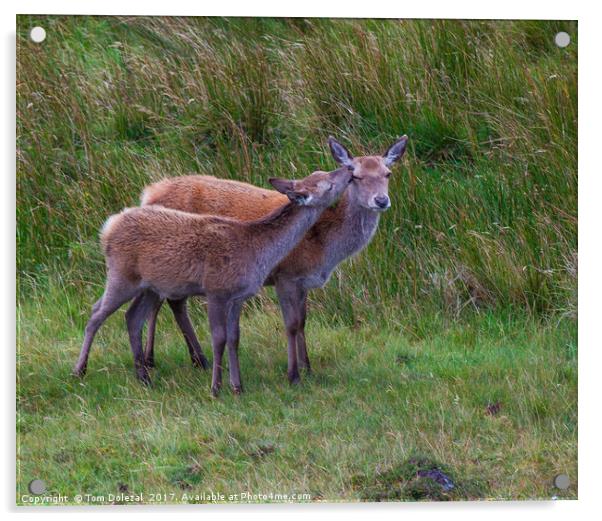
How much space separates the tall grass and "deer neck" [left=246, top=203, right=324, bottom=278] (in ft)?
2.49

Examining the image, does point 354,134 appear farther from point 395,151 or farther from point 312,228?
point 312,228

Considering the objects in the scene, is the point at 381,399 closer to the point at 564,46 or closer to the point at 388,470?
the point at 388,470

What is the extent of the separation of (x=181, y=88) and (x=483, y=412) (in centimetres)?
277

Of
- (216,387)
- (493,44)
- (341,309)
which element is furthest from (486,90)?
(216,387)

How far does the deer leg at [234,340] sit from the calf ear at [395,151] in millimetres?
1262

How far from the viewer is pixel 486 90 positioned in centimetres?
929

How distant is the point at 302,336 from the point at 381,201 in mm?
1003

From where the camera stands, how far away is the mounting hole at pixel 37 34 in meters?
8.49

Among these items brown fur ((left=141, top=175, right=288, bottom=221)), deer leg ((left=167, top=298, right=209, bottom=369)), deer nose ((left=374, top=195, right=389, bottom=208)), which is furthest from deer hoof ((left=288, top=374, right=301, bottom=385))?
deer nose ((left=374, top=195, right=389, bottom=208))

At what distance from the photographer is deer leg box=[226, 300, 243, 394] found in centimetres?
898

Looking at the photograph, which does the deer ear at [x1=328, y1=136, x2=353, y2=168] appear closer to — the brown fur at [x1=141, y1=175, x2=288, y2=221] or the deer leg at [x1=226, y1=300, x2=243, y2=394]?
the brown fur at [x1=141, y1=175, x2=288, y2=221]

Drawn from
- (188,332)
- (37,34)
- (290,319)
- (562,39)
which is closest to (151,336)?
(188,332)

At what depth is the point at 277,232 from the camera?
8906 mm

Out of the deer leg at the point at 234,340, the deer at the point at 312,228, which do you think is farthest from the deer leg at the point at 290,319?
the deer leg at the point at 234,340
